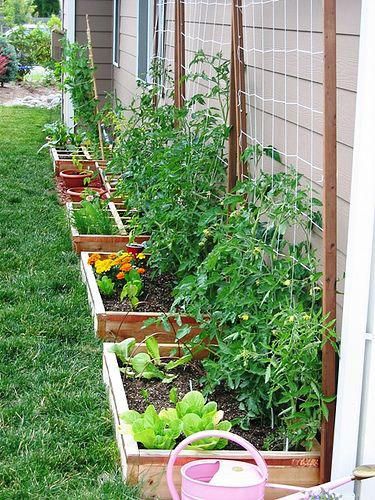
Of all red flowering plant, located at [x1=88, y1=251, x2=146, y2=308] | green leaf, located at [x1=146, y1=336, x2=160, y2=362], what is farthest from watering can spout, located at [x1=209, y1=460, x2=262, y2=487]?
red flowering plant, located at [x1=88, y1=251, x2=146, y2=308]

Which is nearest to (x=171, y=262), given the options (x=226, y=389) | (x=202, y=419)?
(x=226, y=389)

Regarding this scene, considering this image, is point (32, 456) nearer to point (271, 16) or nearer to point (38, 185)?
point (271, 16)

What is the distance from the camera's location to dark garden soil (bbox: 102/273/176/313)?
5.21 metres

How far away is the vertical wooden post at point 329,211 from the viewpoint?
10.5 ft

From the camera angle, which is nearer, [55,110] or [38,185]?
[38,185]

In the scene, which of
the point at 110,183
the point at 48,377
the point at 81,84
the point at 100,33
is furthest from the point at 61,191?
the point at 48,377

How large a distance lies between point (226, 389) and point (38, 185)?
5517 millimetres

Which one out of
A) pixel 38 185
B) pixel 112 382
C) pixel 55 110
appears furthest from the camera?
pixel 55 110

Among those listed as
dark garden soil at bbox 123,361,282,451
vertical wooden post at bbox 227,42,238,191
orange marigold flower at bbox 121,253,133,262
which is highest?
vertical wooden post at bbox 227,42,238,191

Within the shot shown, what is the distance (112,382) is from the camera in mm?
4090

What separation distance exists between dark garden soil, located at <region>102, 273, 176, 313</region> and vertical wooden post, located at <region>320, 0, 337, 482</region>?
6.21 feet

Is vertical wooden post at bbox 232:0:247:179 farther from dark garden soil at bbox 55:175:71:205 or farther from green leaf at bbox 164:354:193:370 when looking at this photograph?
dark garden soil at bbox 55:175:71:205

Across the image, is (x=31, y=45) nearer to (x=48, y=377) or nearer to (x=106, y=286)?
(x=106, y=286)

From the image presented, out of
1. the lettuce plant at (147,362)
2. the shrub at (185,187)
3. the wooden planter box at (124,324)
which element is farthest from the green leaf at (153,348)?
the shrub at (185,187)
